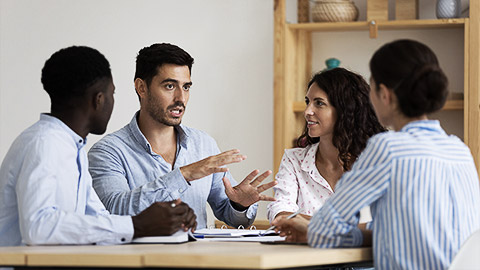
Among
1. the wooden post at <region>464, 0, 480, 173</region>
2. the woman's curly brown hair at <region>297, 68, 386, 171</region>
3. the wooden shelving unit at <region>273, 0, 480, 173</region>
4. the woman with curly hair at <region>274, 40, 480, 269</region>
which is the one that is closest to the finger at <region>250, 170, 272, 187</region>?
the woman's curly brown hair at <region>297, 68, 386, 171</region>

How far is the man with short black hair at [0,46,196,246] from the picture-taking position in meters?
1.76

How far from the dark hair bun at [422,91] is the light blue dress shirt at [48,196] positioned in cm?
74

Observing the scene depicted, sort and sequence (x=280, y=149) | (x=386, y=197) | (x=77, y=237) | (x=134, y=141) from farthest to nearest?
1. (x=280, y=149)
2. (x=134, y=141)
3. (x=77, y=237)
4. (x=386, y=197)

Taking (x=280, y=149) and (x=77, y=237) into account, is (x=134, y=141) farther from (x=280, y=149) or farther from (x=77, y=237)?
(x=280, y=149)

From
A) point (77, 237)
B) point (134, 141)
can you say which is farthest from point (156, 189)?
point (77, 237)

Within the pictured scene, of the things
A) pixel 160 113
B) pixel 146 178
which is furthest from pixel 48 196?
pixel 160 113

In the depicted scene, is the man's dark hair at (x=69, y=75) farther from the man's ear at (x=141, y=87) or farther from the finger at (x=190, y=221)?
the man's ear at (x=141, y=87)

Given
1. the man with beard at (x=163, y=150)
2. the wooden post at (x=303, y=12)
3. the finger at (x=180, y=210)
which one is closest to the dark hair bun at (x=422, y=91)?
the finger at (x=180, y=210)

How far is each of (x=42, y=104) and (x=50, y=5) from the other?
2.02ft

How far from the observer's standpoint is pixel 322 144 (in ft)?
9.41

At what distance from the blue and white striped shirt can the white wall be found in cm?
275

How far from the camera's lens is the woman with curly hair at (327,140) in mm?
2785

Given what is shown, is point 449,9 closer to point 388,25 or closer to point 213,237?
point 388,25

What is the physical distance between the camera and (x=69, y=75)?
6.25ft
